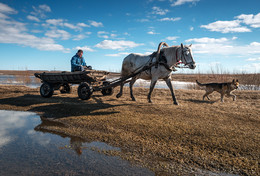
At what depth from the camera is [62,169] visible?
2727 mm

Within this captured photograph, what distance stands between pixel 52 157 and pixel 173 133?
253 cm

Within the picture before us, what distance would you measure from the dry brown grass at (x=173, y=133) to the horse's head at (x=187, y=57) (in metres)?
1.60

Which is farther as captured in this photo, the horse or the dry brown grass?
the horse

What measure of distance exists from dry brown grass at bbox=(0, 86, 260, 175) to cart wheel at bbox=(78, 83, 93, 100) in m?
1.02

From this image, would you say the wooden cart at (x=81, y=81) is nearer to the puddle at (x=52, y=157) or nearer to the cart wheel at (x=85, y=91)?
the cart wheel at (x=85, y=91)

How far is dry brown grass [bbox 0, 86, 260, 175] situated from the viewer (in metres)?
2.87

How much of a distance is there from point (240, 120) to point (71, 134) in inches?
180

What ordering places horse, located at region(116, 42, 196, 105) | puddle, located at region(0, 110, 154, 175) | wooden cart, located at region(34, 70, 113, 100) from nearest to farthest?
puddle, located at region(0, 110, 154, 175) < horse, located at region(116, 42, 196, 105) < wooden cart, located at region(34, 70, 113, 100)

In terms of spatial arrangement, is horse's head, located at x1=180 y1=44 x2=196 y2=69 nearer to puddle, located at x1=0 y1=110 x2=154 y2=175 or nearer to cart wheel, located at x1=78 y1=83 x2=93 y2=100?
cart wheel, located at x1=78 y1=83 x2=93 y2=100

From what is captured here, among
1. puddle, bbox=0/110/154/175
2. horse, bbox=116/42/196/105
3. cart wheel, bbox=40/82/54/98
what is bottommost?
puddle, bbox=0/110/154/175

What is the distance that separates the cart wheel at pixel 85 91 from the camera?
7.39 m

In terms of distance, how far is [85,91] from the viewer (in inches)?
298

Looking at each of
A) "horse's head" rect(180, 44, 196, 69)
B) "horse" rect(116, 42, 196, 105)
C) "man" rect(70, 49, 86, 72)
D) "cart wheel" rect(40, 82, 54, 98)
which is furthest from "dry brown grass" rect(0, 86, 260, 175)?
"man" rect(70, 49, 86, 72)

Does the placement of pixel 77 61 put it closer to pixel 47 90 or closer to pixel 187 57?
pixel 47 90
